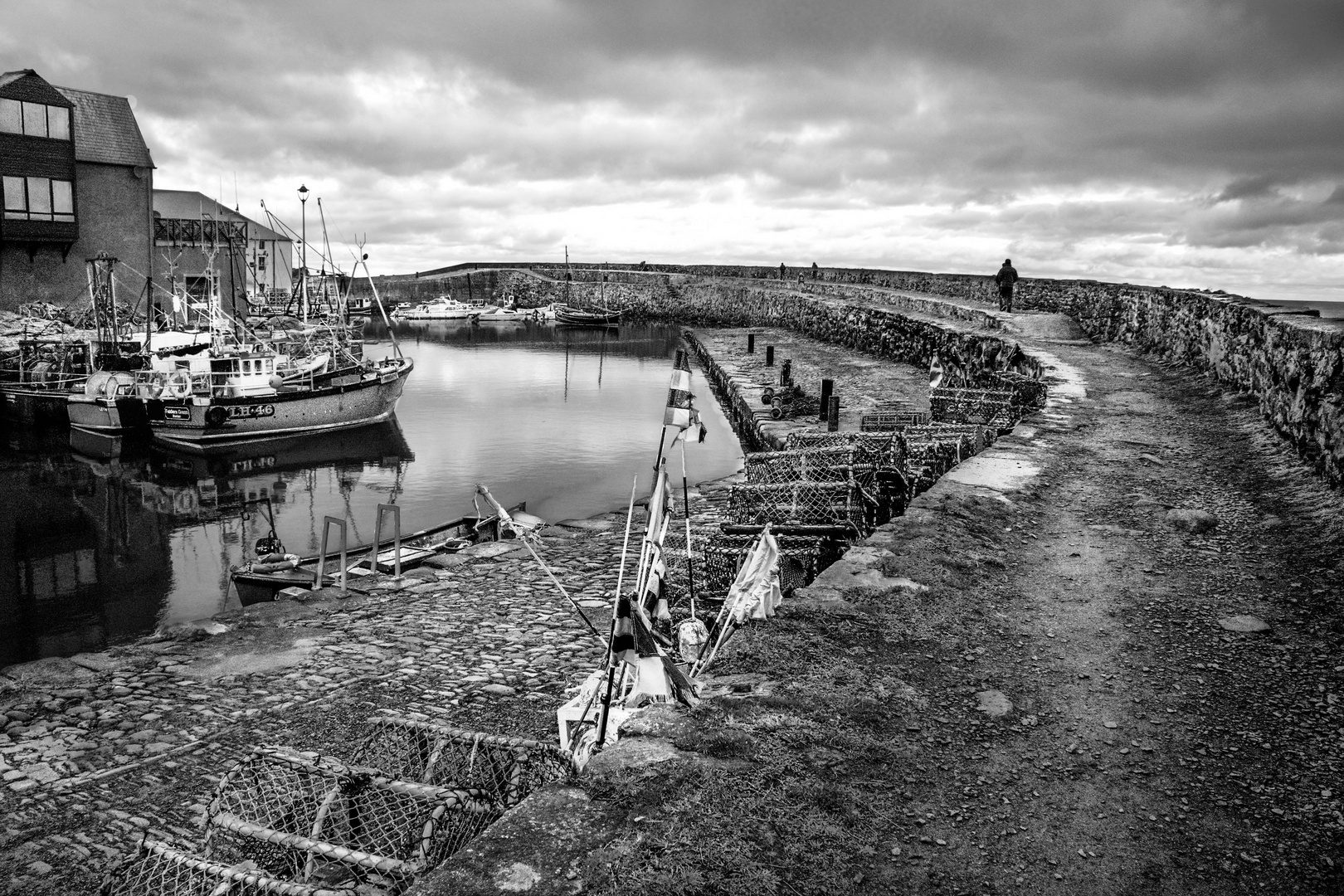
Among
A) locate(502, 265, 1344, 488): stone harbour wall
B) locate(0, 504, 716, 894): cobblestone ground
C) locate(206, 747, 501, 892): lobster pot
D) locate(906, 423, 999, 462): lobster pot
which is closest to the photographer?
locate(206, 747, 501, 892): lobster pot

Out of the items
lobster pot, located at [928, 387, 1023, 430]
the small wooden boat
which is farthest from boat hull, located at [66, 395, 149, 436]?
the small wooden boat

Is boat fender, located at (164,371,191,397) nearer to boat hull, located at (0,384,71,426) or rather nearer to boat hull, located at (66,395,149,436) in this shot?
boat hull, located at (66,395,149,436)

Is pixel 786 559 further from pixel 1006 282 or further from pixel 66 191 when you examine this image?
pixel 66 191

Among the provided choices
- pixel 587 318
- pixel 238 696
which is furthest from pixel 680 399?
pixel 587 318

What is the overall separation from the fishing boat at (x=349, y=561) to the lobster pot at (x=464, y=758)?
687cm

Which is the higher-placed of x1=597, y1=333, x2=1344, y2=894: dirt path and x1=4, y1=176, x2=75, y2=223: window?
x1=4, y1=176, x2=75, y2=223: window

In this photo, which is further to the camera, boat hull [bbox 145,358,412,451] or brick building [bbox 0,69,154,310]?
brick building [bbox 0,69,154,310]

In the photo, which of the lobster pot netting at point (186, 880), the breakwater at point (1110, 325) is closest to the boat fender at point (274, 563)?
the lobster pot netting at point (186, 880)

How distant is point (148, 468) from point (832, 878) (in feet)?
82.2

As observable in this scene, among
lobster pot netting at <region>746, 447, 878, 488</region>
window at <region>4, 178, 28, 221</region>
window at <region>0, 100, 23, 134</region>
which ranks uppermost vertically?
window at <region>0, 100, 23, 134</region>

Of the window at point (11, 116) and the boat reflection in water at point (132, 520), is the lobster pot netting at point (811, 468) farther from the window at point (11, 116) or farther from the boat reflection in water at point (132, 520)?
the window at point (11, 116)

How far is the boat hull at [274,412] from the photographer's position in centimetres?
2548

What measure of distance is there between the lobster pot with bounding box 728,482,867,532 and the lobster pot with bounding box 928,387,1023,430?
14.4ft

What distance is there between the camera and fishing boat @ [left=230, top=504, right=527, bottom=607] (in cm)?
1192
